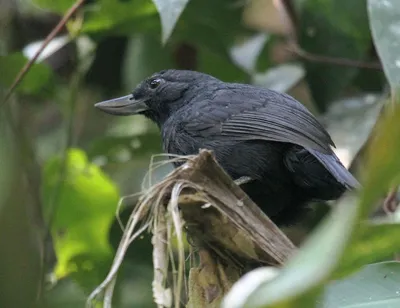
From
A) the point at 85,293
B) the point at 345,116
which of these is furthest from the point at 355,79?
the point at 85,293

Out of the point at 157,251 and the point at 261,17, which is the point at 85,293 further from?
the point at 261,17

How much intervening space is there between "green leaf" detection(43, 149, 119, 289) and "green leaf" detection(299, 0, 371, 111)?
3.85 ft

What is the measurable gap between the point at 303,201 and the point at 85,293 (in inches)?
37.3

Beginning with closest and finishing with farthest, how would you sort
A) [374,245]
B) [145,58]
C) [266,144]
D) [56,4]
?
[374,245] < [266,144] < [56,4] < [145,58]

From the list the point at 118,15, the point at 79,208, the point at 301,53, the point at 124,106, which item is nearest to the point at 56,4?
the point at 118,15

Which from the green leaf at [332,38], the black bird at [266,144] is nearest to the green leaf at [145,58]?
the green leaf at [332,38]

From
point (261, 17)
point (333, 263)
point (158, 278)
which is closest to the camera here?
point (333, 263)

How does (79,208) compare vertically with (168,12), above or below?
below

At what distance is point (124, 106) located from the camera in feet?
10.3

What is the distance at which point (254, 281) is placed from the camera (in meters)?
0.96

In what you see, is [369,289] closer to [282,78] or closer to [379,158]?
[379,158]

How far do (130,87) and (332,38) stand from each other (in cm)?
110

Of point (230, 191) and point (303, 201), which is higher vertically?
point (230, 191)

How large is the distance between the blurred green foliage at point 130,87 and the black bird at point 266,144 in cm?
18
